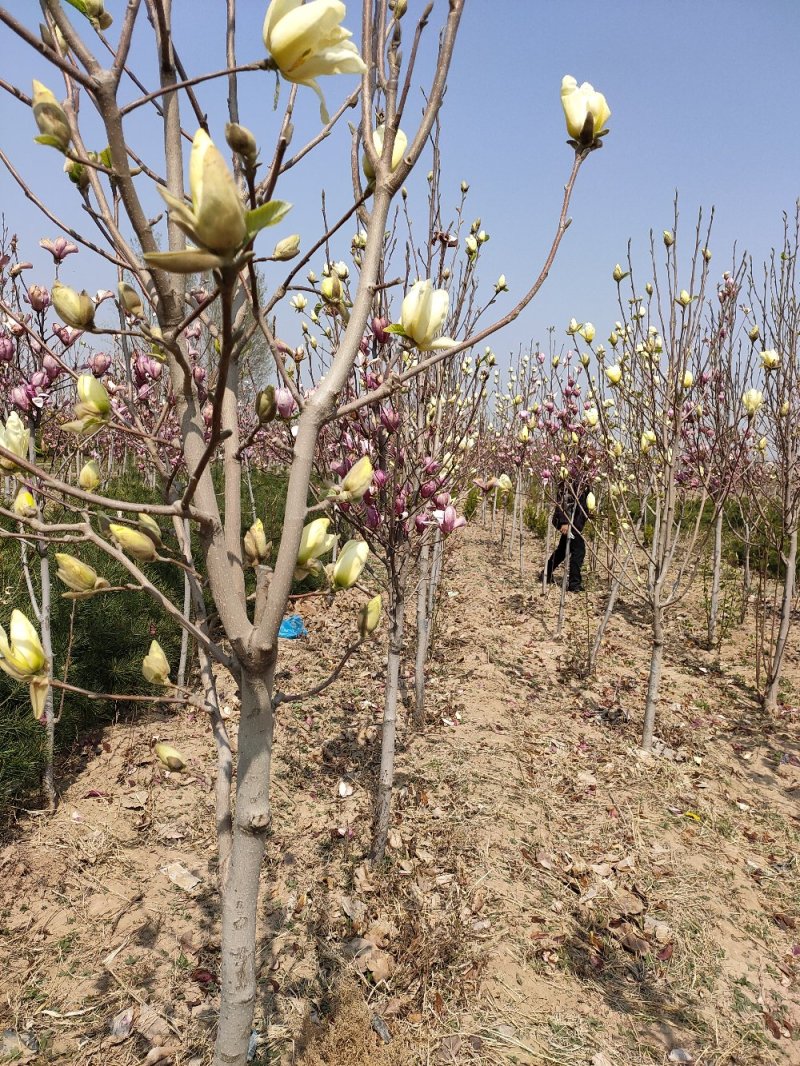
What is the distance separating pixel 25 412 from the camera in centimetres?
247

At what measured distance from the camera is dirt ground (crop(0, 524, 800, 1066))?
205 cm

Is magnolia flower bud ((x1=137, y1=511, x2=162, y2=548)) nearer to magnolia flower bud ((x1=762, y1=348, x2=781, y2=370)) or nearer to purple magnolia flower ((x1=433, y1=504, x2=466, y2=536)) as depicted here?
purple magnolia flower ((x1=433, y1=504, x2=466, y2=536))

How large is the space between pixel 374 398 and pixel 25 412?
2.15m

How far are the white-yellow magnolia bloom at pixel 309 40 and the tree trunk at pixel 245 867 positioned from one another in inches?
30.6

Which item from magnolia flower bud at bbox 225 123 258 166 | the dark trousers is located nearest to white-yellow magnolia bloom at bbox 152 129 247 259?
magnolia flower bud at bbox 225 123 258 166

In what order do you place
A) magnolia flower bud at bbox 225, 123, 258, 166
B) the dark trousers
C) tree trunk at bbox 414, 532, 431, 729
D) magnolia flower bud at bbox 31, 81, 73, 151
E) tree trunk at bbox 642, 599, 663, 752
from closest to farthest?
magnolia flower bud at bbox 225, 123, 258, 166 < magnolia flower bud at bbox 31, 81, 73, 151 < tree trunk at bbox 642, 599, 663, 752 < tree trunk at bbox 414, 532, 431, 729 < the dark trousers

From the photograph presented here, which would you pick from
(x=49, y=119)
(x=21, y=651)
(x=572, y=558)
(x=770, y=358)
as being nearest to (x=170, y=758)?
(x=21, y=651)

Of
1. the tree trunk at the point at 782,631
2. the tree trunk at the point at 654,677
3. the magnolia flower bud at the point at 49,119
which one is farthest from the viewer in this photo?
the tree trunk at the point at 782,631

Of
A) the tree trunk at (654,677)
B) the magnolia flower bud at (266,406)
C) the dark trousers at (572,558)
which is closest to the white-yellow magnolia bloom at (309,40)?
the magnolia flower bud at (266,406)

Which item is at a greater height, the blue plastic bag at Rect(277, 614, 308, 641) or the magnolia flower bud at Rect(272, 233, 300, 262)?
the magnolia flower bud at Rect(272, 233, 300, 262)

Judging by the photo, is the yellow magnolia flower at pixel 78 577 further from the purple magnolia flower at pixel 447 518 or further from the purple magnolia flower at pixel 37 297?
the purple magnolia flower at pixel 37 297

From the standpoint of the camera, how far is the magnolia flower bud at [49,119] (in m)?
0.79

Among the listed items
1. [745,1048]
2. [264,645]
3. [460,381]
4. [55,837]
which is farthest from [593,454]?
[264,645]

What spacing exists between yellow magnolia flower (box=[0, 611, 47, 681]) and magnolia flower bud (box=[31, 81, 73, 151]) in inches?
25.4
